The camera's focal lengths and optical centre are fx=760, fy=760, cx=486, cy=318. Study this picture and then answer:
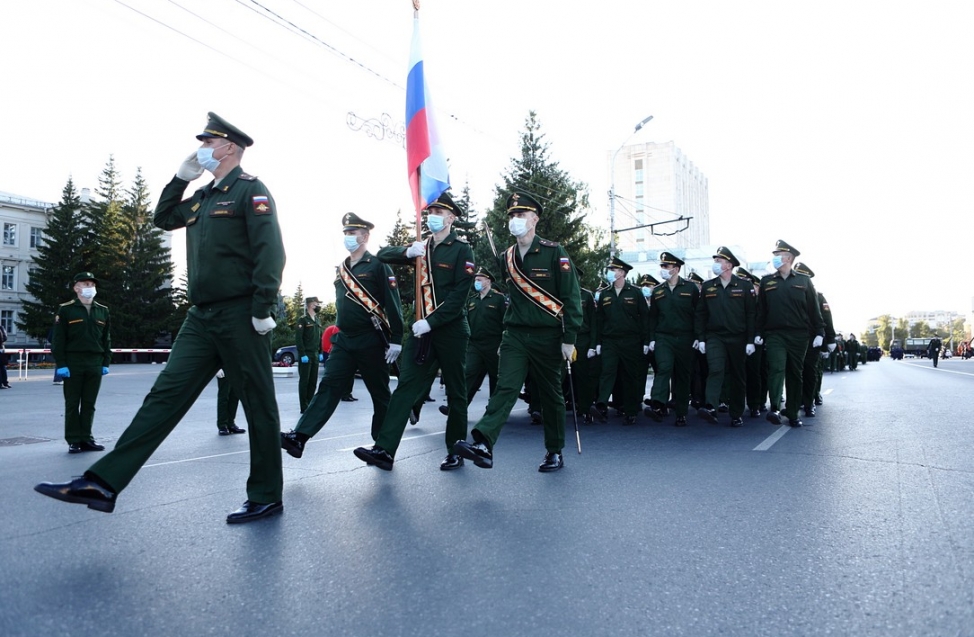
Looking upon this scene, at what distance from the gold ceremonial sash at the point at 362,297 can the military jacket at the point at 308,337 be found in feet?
21.6

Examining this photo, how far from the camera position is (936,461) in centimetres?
594

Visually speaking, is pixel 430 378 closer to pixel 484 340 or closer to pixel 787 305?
pixel 484 340

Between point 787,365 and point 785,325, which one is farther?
point 787,365

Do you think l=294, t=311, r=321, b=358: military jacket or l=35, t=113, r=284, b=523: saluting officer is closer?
l=35, t=113, r=284, b=523: saluting officer

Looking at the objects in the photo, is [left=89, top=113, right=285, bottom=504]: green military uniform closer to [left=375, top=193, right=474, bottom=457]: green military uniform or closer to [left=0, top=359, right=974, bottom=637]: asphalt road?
[left=0, top=359, right=974, bottom=637]: asphalt road

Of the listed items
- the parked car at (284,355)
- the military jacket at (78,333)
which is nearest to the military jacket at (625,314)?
the military jacket at (78,333)

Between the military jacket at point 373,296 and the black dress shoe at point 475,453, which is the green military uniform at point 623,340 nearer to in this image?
the military jacket at point 373,296

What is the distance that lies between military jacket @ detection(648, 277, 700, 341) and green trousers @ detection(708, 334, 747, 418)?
0.35 meters

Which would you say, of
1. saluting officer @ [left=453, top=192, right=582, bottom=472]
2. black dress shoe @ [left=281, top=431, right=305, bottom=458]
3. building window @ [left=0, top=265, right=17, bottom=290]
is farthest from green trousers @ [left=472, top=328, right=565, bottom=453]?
building window @ [left=0, top=265, right=17, bottom=290]

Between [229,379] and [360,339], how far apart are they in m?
1.88

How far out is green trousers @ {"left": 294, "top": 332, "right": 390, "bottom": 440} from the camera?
5793 millimetres

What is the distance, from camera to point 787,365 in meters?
9.07

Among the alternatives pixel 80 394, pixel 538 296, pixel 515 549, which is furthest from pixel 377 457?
pixel 80 394

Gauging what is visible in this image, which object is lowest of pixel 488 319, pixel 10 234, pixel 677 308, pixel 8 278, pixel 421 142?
pixel 488 319
